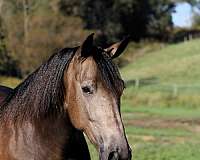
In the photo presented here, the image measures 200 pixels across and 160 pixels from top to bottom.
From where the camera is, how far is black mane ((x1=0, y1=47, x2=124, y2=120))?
152 inches

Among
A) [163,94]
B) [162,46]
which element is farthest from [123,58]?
[163,94]

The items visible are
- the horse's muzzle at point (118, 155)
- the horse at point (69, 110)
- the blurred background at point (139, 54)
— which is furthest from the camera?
the blurred background at point (139, 54)

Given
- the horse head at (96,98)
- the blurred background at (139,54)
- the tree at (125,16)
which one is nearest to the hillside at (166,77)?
the blurred background at (139,54)

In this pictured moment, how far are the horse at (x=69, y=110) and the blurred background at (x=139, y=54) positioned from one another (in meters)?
0.55

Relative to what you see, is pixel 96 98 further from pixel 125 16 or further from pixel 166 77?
pixel 125 16

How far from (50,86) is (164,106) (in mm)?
25458

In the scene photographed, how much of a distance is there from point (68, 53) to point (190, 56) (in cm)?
5236

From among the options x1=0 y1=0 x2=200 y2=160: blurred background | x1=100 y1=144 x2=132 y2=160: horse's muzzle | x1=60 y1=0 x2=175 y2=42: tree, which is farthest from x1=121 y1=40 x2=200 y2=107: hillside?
x1=100 y1=144 x2=132 y2=160: horse's muzzle

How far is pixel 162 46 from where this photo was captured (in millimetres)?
66312

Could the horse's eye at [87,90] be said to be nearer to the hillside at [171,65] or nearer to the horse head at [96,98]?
the horse head at [96,98]

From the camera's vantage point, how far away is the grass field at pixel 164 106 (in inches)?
519

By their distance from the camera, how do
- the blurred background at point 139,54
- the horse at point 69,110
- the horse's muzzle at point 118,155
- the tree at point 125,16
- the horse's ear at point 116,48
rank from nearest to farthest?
the horse's muzzle at point 118,155 → the horse at point 69,110 → the horse's ear at point 116,48 → the blurred background at point 139,54 → the tree at point 125,16

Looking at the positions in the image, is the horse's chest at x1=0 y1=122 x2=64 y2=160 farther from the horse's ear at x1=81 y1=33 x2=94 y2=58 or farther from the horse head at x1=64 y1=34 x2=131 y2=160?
the horse's ear at x1=81 y1=33 x2=94 y2=58

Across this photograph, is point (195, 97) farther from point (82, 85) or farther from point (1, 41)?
point (82, 85)
